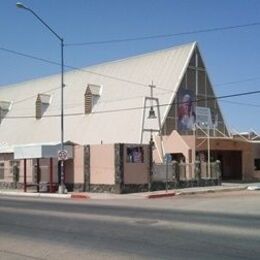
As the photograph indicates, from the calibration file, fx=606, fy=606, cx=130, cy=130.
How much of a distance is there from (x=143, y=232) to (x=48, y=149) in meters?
24.6

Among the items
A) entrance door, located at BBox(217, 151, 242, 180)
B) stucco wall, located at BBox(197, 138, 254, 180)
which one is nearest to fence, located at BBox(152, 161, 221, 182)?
stucco wall, located at BBox(197, 138, 254, 180)

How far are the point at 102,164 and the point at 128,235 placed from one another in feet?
75.3

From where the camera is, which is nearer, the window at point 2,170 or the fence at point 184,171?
the fence at point 184,171

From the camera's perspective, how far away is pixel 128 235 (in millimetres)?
14562

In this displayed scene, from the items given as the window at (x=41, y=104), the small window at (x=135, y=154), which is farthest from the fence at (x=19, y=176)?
the window at (x=41, y=104)

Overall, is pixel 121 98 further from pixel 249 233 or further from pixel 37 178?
pixel 249 233

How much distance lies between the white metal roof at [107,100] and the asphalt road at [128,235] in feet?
119

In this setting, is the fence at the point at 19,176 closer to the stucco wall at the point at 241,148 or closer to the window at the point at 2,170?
the window at the point at 2,170

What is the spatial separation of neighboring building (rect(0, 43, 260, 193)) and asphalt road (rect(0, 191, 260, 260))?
92.3 feet

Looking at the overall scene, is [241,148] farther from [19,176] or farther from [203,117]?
[19,176]

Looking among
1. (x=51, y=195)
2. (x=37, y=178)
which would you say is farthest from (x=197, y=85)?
(x=51, y=195)

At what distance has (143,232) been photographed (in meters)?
15.1

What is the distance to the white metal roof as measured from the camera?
5894 centimetres

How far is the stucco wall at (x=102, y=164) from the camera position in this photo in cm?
3688
